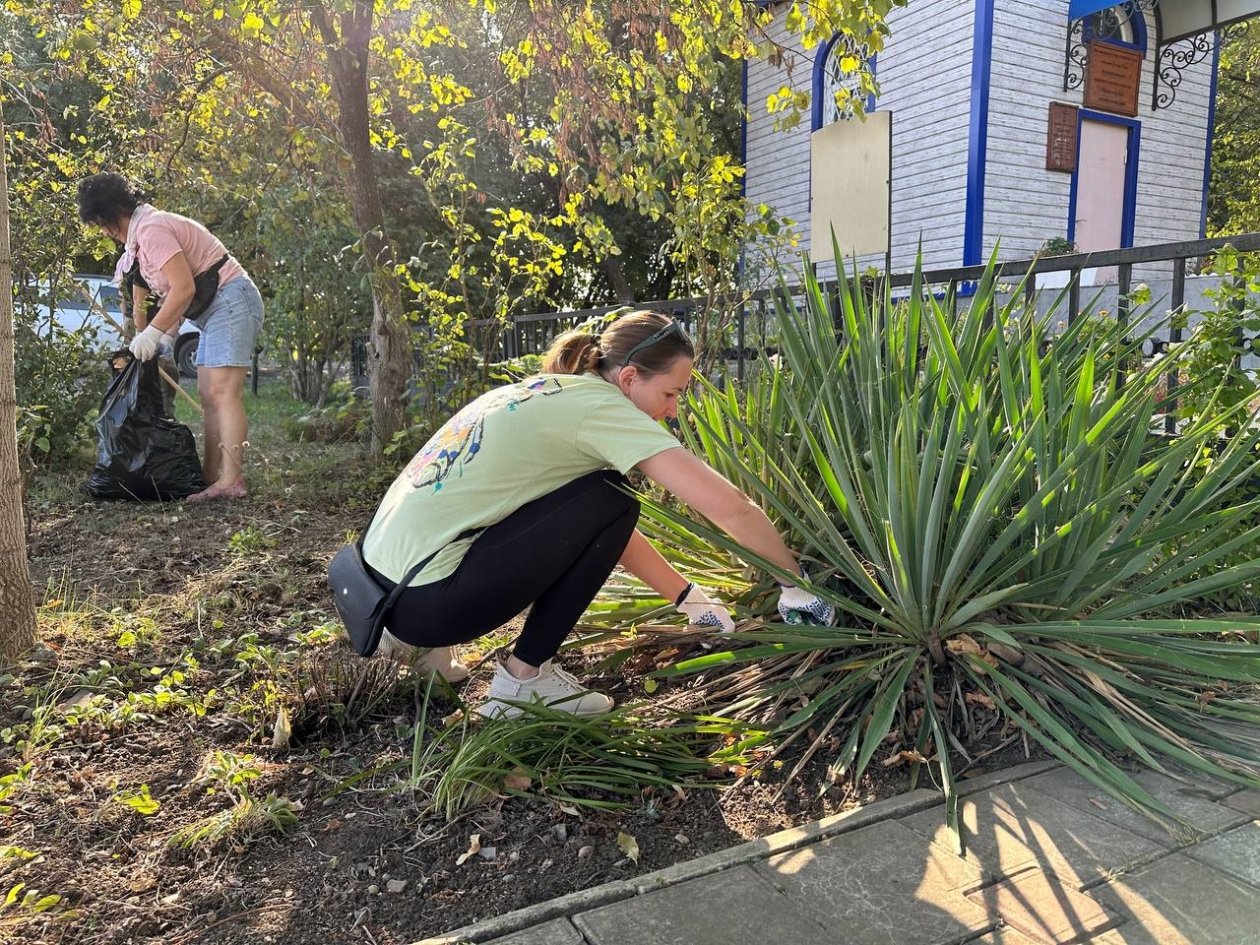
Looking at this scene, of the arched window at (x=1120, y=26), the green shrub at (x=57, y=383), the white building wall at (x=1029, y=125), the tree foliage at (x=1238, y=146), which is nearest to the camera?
the green shrub at (x=57, y=383)

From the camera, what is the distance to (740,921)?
1.46 m

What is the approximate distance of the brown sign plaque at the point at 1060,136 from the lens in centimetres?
940

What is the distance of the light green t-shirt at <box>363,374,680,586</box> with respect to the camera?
2.02 metres

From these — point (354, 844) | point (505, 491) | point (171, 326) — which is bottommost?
point (354, 844)

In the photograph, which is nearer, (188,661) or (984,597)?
(984,597)

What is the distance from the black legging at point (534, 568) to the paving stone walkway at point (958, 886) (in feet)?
2.47

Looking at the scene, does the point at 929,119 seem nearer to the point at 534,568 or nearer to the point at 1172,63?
the point at 1172,63

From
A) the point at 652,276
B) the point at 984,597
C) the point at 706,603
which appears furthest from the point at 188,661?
the point at 652,276

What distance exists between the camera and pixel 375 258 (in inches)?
228

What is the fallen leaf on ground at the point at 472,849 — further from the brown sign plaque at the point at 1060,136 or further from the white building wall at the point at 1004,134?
the brown sign plaque at the point at 1060,136

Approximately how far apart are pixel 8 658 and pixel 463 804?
1578mm

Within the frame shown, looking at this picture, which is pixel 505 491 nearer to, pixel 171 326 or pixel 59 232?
pixel 171 326

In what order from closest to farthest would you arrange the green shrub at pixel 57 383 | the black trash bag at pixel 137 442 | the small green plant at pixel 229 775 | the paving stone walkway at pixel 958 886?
the paving stone walkway at pixel 958 886 → the small green plant at pixel 229 775 → the black trash bag at pixel 137 442 → the green shrub at pixel 57 383

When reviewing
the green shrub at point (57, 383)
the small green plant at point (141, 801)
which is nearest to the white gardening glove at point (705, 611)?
the small green plant at point (141, 801)
